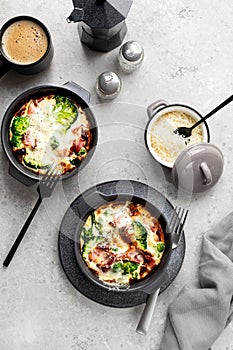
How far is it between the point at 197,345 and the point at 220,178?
1.80 feet

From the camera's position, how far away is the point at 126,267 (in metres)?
2.26

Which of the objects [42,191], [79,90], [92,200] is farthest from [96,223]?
[79,90]

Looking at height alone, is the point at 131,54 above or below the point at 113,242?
above

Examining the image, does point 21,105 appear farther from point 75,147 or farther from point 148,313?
point 148,313

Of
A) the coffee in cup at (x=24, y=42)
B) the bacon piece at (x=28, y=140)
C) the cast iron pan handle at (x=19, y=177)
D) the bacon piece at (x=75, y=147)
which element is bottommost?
the cast iron pan handle at (x=19, y=177)

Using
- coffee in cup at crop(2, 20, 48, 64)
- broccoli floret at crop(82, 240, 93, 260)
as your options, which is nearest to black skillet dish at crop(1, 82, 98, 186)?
coffee in cup at crop(2, 20, 48, 64)

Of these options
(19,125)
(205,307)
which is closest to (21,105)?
(19,125)

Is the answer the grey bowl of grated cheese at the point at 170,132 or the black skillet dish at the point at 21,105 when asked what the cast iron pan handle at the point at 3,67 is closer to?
the black skillet dish at the point at 21,105

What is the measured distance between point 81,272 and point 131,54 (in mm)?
717

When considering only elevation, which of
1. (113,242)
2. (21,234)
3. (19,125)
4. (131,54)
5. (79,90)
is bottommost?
(21,234)

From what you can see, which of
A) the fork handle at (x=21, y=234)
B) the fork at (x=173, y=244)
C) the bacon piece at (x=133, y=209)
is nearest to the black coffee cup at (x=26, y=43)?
the fork handle at (x=21, y=234)

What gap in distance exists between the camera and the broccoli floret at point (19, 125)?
7.50 ft

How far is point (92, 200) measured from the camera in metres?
2.27

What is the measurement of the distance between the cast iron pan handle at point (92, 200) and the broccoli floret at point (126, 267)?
193 mm
